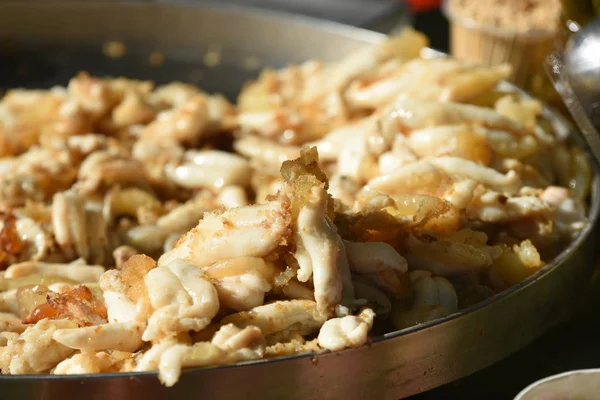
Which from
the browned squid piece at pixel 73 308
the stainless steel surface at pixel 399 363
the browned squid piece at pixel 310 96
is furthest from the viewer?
the browned squid piece at pixel 310 96

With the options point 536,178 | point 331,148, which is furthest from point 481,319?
point 331,148

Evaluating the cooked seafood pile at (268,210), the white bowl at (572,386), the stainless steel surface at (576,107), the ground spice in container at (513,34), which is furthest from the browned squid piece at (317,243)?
the ground spice in container at (513,34)

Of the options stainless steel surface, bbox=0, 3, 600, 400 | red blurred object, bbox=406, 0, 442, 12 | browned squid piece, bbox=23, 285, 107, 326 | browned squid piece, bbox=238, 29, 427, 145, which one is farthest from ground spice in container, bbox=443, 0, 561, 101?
browned squid piece, bbox=23, 285, 107, 326

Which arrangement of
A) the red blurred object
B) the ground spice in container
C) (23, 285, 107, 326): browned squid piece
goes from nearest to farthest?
(23, 285, 107, 326): browned squid piece < the ground spice in container < the red blurred object

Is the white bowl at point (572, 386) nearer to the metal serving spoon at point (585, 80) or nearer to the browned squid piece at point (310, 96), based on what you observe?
the metal serving spoon at point (585, 80)

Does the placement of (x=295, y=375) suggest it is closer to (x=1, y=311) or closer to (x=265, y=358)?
(x=265, y=358)

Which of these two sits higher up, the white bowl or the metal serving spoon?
the metal serving spoon

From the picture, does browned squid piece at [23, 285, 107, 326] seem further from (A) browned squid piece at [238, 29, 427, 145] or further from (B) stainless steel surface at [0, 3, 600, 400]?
(A) browned squid piece at [238, 29, 427, 145]
